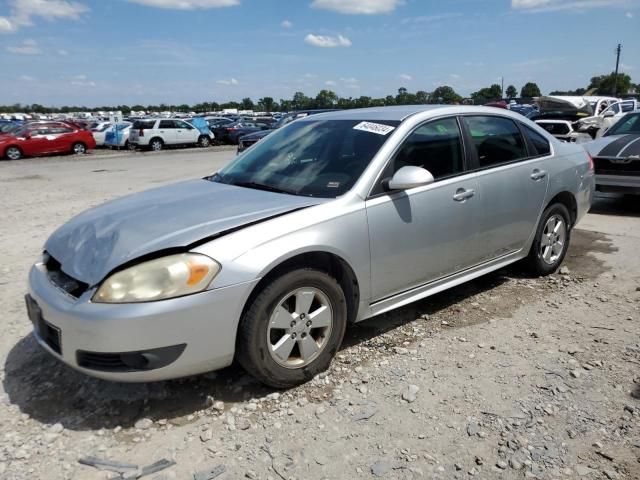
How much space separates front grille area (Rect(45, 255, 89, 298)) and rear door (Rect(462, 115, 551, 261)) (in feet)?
9.21

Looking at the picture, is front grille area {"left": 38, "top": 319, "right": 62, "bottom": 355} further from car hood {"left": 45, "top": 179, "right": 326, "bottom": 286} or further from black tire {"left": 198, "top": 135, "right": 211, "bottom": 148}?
black tire {"left": 198, "top": 135, "right": 211, "bottom": 148}

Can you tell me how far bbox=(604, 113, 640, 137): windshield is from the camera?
28.7ft

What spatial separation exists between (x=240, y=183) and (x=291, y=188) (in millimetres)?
483

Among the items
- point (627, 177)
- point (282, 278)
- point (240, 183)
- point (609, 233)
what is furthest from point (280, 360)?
point (627, 177)

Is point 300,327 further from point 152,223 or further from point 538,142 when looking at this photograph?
point 538,142

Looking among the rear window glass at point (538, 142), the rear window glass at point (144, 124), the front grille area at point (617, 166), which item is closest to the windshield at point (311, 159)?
the rear window glass at point (538, 142)

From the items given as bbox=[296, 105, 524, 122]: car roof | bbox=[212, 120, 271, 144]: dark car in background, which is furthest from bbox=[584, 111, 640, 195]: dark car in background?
bbox=[212, 120, 271, 144]: dark car in background

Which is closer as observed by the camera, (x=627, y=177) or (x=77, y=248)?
(x=77, y=248)

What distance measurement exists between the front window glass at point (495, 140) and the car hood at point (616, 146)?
4.14 m

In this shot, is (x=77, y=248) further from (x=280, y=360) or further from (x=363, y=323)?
(x=363, y=323)

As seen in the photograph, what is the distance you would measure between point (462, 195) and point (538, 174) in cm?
113

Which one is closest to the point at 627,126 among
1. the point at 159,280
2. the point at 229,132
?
the point at 159,280

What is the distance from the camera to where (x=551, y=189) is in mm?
4691

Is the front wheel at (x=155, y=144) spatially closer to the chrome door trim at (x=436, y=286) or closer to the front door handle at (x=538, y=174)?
the front door handle at (x=538, y=174)
